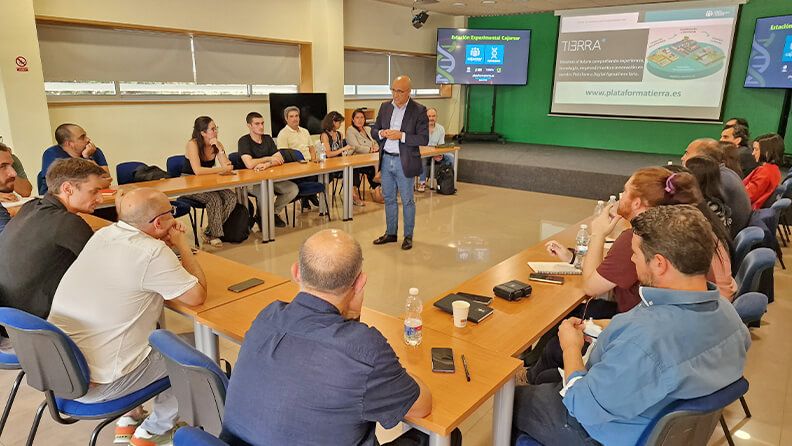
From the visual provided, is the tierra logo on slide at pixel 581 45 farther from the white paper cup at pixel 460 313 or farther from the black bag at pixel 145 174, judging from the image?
the white paper cup at pixel 460 313

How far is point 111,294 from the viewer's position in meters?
1.90

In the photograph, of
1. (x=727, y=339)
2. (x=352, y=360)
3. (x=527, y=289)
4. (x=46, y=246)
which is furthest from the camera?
(x=527, y=289)

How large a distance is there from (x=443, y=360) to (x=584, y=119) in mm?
9518

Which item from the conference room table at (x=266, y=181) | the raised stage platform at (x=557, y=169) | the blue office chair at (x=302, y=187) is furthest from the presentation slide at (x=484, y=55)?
the blue office chair at (x=302, y=187)

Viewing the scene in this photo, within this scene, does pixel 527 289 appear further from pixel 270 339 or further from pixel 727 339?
pixel 270 339

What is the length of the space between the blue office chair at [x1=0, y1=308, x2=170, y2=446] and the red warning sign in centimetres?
451

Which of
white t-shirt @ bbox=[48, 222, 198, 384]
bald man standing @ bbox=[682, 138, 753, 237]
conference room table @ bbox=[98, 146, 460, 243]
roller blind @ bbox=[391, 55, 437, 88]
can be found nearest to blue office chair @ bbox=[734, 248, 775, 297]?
bald man standing @ bbox=[682, 138, 753, 237]

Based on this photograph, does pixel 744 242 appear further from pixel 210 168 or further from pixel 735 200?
pixel 210 168

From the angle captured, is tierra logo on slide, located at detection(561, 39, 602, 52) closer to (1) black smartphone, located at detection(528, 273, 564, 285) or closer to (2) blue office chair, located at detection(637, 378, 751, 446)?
(1) black smartphone, located at detection(528, 273, 564, 285)

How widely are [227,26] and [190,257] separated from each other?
5929 mm

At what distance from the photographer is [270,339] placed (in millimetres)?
1265

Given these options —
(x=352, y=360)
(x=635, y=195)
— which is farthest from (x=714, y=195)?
(x=352, y=360)

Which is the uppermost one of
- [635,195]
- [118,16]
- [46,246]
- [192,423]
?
[118,16]

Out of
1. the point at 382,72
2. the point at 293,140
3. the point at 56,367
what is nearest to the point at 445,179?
the point at 293,140
